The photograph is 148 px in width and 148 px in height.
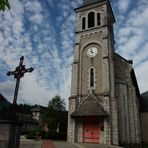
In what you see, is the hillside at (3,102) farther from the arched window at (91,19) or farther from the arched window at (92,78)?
the arched window at (91,19)

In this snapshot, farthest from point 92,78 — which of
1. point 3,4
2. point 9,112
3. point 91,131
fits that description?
point 3,4

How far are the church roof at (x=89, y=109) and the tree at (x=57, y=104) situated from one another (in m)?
15.0

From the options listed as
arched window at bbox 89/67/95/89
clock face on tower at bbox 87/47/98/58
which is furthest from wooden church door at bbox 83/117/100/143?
clock face on tower at bbox 87/47/98/58

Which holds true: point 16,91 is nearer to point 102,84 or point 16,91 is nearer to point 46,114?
point 102,84

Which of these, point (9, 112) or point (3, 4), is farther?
point (9, 112)

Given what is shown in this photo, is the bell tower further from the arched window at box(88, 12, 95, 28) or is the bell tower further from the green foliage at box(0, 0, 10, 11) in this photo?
the green foliage at box(0, 0, 10, 11)

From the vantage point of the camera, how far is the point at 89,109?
21.3 metres

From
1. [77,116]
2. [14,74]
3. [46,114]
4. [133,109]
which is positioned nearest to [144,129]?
[133,109]

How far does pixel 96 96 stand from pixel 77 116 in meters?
3.15

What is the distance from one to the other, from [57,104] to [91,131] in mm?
16380

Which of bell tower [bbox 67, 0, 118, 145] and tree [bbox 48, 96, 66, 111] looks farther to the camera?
tree [bbox 48, 96, 66, 111]

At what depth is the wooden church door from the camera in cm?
2109

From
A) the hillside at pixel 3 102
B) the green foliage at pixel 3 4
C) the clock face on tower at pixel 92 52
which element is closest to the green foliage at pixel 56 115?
the clock face on tower at pixel 92 52

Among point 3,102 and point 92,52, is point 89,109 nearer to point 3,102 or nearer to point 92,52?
point 92,52
